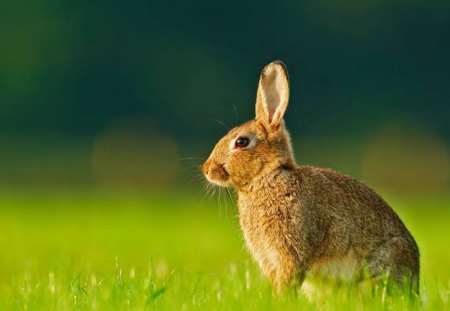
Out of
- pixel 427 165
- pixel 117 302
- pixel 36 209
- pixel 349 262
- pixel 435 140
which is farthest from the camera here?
pixel 435 140

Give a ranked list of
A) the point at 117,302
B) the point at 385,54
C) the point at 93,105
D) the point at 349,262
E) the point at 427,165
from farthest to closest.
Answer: the point at 385,54 < the point at 93,105 < the point at 427,165 < the point at 349,262 < the point at 117,302

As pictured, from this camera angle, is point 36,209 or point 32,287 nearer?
point 32,287

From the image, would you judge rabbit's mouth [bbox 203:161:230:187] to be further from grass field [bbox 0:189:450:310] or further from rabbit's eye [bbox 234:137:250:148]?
grass field [bbox 0:189:450:310]

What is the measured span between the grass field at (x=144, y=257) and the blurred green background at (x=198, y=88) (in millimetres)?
3429

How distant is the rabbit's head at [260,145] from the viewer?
6.53 meters

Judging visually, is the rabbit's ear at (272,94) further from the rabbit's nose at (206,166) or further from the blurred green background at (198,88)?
the blurred green background at (198,88)

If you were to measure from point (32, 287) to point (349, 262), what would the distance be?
5.67 ft

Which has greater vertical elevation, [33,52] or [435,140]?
[33,52]

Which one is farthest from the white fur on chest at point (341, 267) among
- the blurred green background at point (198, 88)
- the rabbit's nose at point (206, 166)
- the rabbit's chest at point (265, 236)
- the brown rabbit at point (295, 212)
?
the blurred green background at point (198, 88)

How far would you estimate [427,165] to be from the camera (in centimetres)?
2825

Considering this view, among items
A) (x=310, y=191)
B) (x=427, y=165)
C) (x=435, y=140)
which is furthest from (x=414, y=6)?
(x=310, y=191)

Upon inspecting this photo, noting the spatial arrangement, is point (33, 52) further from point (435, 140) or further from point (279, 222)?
point (279, 222)

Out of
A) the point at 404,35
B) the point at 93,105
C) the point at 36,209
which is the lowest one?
the point at 36,209

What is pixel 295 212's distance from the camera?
6234mm
